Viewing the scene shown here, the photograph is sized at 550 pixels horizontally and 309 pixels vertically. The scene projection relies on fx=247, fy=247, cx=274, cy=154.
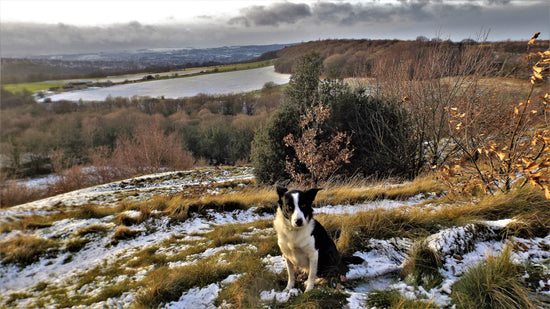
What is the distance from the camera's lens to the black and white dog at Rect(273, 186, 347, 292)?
268 cm

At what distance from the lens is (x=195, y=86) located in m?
92.2

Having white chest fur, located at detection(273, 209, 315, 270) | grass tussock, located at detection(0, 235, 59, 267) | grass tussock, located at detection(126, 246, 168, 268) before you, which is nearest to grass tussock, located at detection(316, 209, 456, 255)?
white chest fur, located at detection(273, 209, 315, 270)

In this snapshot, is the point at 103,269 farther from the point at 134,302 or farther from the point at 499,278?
the point at 499,278

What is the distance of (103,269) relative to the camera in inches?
184

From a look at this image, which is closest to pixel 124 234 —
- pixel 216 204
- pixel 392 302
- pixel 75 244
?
pixel 75 244

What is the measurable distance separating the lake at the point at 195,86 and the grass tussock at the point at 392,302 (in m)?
83.0

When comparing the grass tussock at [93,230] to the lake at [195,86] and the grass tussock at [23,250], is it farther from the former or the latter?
the lake at [195,86]

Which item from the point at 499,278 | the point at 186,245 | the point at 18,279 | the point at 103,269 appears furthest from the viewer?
the point at 186,245

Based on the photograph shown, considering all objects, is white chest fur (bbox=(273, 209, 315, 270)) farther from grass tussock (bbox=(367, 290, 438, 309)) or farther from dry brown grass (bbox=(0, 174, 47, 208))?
dry brown grass (bbox=(0, 174, 47, 208))

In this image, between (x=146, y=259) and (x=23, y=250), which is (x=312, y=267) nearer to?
(x=146, y=259)

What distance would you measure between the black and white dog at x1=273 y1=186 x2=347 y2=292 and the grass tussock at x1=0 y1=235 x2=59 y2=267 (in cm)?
517

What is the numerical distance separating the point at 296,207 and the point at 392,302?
1297mm

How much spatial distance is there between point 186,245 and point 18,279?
281 centimetres

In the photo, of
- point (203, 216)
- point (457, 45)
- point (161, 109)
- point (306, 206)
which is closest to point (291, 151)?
point (203, 216)
